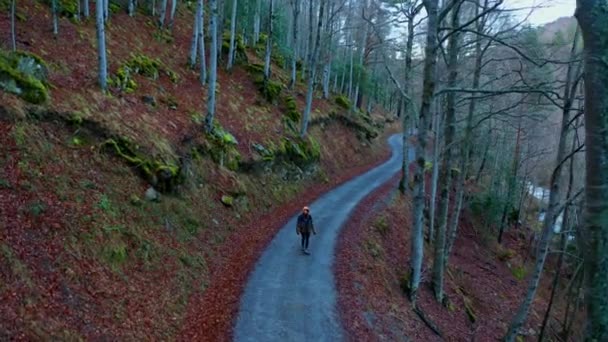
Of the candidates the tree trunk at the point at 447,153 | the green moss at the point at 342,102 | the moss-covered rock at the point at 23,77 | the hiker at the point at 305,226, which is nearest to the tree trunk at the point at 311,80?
the tree trunk at the point at 447,153

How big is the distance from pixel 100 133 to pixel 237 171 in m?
6.51

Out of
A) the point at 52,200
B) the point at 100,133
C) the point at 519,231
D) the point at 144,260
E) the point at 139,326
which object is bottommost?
the point at 519,231

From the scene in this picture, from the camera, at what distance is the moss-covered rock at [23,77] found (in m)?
10.9

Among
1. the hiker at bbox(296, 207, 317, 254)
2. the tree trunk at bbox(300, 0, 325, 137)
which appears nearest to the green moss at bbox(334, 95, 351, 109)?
the tree trunk at bbox(300, 0, 325, 137)

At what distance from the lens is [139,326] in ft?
26.5

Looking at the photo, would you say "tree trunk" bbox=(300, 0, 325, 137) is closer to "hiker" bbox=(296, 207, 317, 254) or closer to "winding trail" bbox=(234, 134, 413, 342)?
"winding trail" bbox=(234, 134, 413, 342)

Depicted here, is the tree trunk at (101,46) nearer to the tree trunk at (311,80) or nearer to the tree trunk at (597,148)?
the tree trunk at (311,80)

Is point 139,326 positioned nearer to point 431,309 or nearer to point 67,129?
point 67,129

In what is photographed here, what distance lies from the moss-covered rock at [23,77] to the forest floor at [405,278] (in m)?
10.6

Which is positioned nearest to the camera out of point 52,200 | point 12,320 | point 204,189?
point 12,320

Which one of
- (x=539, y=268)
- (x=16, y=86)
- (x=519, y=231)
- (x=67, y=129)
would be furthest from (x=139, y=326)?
(x=519, y=231)

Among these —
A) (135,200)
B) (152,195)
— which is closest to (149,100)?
(152,195)

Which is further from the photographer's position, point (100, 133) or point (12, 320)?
point (100, 133)

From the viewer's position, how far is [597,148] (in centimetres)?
238
